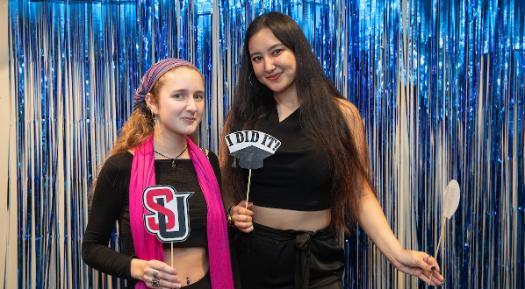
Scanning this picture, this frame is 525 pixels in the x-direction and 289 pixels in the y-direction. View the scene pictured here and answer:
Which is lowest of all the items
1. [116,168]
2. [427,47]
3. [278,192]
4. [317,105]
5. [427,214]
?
[427,214]

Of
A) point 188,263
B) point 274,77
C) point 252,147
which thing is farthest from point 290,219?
point 274,77

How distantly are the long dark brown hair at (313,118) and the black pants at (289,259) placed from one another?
0.42 ft

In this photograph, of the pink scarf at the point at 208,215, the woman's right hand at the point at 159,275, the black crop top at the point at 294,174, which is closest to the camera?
the woman's right hand at the point at 159,275

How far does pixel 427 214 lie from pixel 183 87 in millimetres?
1378

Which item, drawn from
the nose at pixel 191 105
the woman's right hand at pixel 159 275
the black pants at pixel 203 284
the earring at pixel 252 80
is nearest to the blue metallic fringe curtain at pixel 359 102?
the earring at pixel 252 80

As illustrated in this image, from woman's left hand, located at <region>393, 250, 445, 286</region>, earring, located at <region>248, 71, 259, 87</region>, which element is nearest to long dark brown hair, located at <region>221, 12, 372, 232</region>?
earring, located at <region>248, 71, 259, 87</region>

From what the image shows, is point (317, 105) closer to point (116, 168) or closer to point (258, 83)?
point (258, 83)

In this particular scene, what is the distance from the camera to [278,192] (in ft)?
6.01

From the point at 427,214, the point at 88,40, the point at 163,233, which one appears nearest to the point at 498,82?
the point at 427,214

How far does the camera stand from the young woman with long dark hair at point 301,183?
70.9 inches

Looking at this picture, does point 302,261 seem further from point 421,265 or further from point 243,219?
point 421,265

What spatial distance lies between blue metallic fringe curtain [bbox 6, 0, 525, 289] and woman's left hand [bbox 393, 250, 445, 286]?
61 centimetres

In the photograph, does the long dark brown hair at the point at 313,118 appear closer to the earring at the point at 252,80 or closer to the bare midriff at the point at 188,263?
the earring at the point at 252,80

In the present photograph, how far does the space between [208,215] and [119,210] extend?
276 mm
